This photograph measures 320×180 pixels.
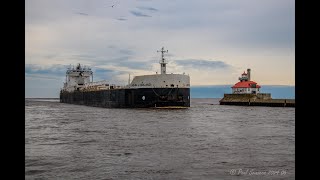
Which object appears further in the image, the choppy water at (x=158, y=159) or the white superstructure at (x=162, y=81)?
the white superstructure at (x=162, y=81)

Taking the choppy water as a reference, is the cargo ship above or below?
above

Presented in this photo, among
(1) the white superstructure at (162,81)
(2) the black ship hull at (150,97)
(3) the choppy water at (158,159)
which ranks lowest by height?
(3) the choppy water at (158,159)

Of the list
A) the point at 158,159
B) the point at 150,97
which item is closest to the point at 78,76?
the point at 150,97

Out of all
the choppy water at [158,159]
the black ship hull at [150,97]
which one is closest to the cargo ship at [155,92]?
the black ship hull at [150,97]

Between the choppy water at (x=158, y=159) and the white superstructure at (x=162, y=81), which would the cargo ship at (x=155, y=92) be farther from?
the choppy water at (x=158, y=159)

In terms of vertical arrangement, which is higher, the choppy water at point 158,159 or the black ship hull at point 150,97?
the black ship hull at point 150,97

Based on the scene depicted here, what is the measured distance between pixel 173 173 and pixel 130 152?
4940mm

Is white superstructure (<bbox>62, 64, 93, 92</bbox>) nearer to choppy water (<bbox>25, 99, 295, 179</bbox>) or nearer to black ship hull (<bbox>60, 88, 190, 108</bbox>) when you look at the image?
black ship hull (<bbox>60, 88, 190, 108</bbox>)

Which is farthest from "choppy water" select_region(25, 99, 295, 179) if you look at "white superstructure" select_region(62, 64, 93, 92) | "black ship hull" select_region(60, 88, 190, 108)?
"white superstructure" select_region(62, 64, 93, 92)

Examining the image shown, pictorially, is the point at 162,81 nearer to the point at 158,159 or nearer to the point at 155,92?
the point at 155,92

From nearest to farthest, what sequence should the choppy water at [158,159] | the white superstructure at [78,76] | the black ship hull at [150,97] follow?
the choppy water at [158,159] → the black ship hull at [150,97] → the white superstructure at [78,76]

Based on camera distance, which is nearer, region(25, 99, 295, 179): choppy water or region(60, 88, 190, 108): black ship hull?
region(25, 99, 295, 179): choppy water
